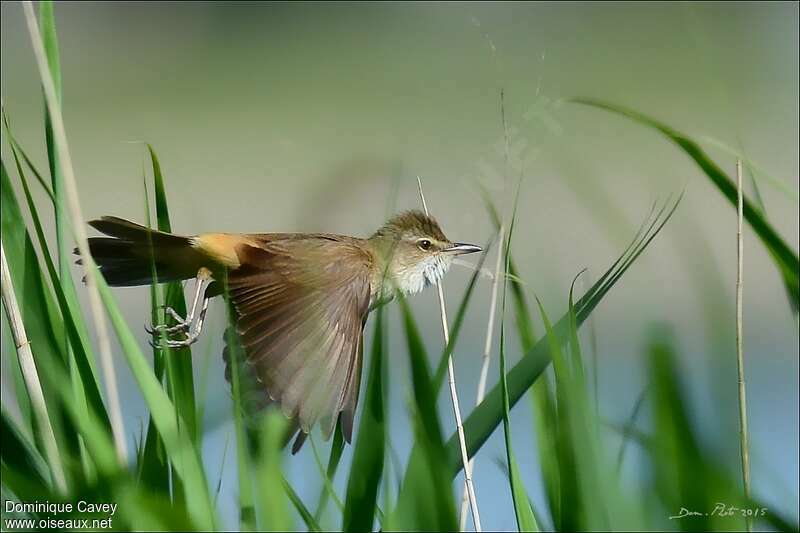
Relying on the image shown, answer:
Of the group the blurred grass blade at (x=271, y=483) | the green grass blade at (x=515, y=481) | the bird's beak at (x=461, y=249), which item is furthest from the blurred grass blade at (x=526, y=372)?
the bird's beak at (x=461, y=249)

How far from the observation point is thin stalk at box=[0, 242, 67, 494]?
1.33 metres

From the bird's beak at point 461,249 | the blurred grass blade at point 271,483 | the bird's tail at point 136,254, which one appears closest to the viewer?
the blurred grass blade at point 271,483

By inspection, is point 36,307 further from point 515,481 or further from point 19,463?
point 515,481

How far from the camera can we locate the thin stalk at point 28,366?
1325 mm

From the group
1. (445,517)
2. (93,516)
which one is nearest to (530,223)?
(445,517)

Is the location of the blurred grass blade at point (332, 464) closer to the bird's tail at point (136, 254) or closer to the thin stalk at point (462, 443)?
the thin stalk at point (462, 443)

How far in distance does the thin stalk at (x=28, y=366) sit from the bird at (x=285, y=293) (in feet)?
1.08

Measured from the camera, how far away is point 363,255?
2.46m

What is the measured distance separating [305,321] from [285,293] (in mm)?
70

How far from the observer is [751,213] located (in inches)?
52.3

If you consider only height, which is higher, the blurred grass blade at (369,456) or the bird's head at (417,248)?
the bird's head at (417,248)

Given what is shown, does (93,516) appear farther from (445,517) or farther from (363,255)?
(363,255)
